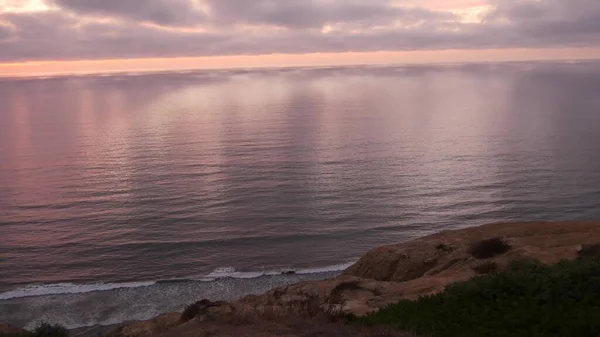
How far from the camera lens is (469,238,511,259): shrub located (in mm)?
25987

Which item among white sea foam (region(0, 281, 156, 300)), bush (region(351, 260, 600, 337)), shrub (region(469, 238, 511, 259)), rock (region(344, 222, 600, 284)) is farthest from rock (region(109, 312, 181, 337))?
white sea foam (region(0, 281, 156, 300))

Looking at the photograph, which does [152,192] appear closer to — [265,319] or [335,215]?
[335,215]

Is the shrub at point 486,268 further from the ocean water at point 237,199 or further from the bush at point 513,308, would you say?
the ocean water at point 237,199

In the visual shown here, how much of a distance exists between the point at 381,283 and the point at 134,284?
818 inches

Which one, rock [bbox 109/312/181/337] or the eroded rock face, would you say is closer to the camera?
the eroded rock face

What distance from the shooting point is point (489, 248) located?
26.4 metres

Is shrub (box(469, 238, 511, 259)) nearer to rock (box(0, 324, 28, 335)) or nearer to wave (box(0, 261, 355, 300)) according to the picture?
wave (box(0, 261, 355, 300))

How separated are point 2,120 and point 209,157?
8368 cm

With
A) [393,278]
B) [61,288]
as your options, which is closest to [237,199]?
[61,288]

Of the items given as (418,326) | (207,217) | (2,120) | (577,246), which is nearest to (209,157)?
(207,217)

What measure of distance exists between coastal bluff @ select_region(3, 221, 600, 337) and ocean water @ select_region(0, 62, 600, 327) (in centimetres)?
1037

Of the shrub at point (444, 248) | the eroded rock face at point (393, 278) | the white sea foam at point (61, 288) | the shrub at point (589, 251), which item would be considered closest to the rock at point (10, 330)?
the eroded rock face at point (393, 278)

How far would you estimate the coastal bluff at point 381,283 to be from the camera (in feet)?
51.3

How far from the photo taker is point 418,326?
566 inches
